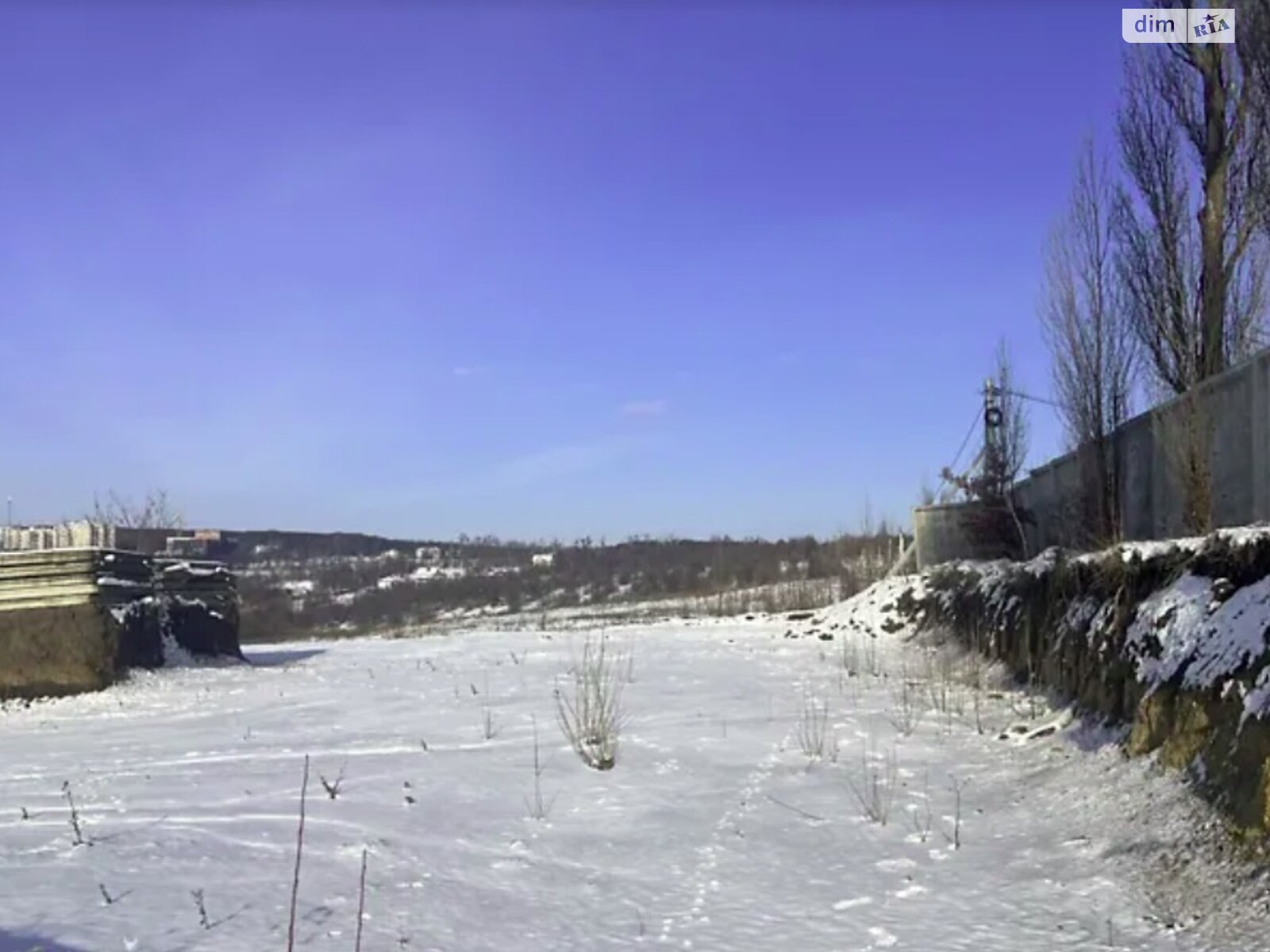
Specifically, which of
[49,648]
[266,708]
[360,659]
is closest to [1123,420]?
[266,708]

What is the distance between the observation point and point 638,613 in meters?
38.8

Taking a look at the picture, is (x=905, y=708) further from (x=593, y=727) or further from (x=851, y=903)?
(x=851, y=903)

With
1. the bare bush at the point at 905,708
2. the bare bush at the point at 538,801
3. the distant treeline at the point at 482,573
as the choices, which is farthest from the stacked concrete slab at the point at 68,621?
the distant treeline at the point at 482,573

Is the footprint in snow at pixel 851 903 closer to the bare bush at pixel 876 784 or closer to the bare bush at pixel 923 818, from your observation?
the bare bush at pixel 923 818

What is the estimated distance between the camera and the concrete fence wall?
8.94m

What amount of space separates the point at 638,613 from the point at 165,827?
33.2 m

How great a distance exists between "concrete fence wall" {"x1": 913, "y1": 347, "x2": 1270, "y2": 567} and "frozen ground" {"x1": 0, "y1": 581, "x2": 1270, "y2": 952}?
2.39 meters

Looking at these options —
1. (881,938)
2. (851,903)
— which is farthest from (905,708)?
(881,938)

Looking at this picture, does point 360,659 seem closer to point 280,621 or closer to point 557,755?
point 557,755

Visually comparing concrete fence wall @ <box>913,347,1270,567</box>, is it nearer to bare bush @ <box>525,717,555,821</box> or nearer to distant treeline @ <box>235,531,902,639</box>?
bare bush @ <box>525,717,555,821</box>

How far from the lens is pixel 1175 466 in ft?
34.4

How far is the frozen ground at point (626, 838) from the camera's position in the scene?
15.2ft

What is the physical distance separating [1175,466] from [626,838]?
22.2 feet

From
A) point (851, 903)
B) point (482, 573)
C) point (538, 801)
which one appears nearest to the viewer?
point (851, 903)
